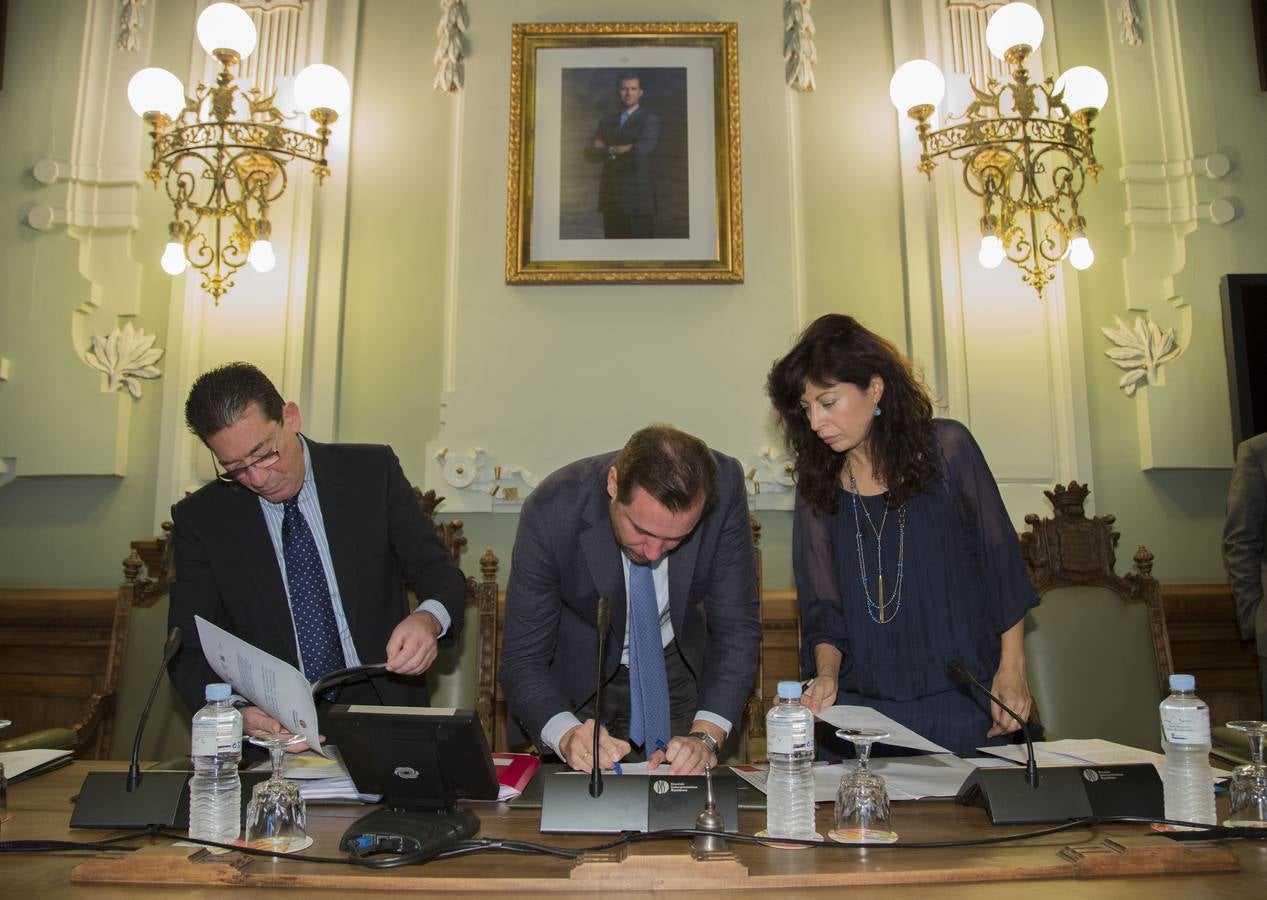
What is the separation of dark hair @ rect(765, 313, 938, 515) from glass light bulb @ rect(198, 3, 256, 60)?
247 centimetres

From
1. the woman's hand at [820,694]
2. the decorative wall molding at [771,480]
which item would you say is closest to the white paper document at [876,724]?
the woman's hand at [820,694]

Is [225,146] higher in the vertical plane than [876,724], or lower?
higher

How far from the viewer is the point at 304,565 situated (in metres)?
2.29

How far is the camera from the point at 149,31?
4066mm

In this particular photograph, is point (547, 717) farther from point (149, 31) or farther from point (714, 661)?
point (149, 31)

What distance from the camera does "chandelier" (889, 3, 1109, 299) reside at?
357 cm

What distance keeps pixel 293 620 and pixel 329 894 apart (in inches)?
42.1

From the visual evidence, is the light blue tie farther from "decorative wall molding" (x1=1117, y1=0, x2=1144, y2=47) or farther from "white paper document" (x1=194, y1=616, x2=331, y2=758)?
"decorative wall molding" (x1=1117, y1=0, x2=1144, y2=47)

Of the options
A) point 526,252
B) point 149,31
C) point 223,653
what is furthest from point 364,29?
point 223,653

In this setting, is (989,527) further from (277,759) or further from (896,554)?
(277,759)

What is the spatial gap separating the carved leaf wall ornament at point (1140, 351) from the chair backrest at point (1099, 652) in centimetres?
101

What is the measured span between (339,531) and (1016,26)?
2969mm

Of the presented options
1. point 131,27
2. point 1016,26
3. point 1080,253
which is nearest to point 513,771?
point 1080,253

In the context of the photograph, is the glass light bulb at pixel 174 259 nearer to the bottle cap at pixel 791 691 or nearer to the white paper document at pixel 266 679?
the white paper document at pixel 266 679
